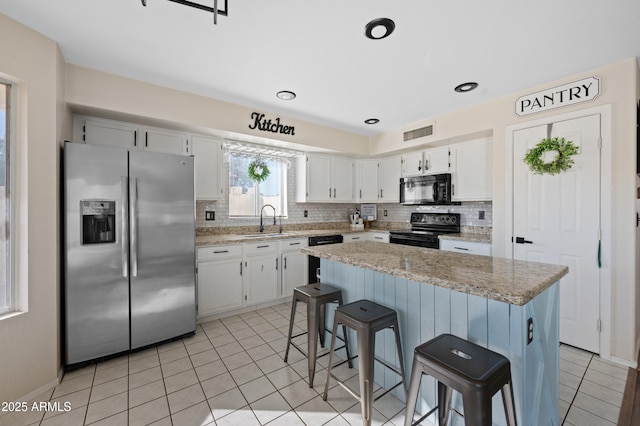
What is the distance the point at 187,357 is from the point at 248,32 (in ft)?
8.85

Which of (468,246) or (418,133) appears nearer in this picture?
(468,246)

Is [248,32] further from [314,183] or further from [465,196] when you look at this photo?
[465,196]

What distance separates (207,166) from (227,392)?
2.48m

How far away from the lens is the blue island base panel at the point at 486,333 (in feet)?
4.37

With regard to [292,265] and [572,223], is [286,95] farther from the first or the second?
[572,223]

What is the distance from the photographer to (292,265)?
12.8 ft

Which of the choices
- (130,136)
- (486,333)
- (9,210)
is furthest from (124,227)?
(486,333)

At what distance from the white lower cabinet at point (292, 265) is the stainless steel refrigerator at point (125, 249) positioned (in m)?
1.27

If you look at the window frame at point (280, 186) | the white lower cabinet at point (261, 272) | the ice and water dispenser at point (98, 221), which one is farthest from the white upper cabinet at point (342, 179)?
the ice and water dispenser at point (98, 221)

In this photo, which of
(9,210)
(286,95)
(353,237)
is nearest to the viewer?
(9,210)

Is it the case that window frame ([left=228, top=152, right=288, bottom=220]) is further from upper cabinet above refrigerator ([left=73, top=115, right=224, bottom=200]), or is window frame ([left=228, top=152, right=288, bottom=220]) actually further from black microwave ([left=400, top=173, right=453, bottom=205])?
black microwave ([left=400, top=173, right=453, bottom=205])

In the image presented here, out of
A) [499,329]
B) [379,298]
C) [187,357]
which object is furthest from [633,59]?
[187,357]

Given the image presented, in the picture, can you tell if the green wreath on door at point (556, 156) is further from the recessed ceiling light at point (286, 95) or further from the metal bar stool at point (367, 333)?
the recessed ceiling light at point (286, 95)

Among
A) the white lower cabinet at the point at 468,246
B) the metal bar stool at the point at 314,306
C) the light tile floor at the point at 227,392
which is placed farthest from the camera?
the white lower cabinet at the point at 468,246
